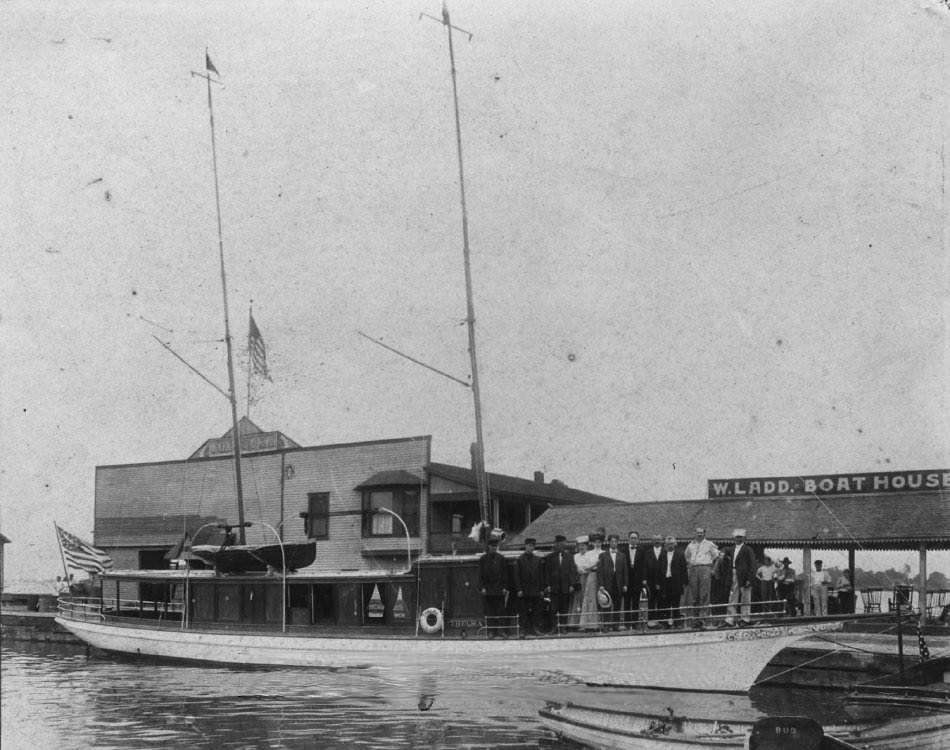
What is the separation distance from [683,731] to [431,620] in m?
8.38

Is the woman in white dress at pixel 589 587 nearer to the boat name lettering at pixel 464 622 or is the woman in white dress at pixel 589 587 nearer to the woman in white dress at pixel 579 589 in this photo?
the woman in white dress at pixel 579 589

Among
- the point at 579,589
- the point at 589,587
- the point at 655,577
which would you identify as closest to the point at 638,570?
the point at 655,577

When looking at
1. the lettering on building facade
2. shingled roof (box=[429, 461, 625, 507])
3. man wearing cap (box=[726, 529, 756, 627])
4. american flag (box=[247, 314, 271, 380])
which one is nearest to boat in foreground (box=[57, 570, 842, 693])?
man wearing cap (box=[726, 529, 756, 627])

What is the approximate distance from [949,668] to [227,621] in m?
14.1

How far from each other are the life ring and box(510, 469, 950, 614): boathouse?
796 cm

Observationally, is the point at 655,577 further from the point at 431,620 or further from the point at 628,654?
the point at 431,620

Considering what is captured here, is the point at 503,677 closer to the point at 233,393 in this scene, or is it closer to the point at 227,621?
the point at 227,621

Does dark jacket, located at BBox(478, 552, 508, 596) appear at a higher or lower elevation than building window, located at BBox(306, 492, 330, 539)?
lower

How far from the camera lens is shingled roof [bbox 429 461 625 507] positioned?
32219 millimetres

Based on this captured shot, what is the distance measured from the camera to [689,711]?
49.1 feet

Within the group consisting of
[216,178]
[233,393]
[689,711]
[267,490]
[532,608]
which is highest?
[216,178]

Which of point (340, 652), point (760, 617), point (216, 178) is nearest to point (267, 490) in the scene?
point (216, 178)

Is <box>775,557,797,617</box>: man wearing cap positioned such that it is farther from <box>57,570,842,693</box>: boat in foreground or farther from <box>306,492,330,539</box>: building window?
<box>306,492,330,539</box>: building window

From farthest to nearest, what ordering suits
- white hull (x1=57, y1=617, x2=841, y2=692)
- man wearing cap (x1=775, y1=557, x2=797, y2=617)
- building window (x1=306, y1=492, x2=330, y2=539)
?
building window (x1=306, y1=492, x2=330, y2=539) < man wearing cap (x1=775, y1=557, x2=797, y2=617) < white hull (x1=57, y1=617, x2=841, y2=692)
